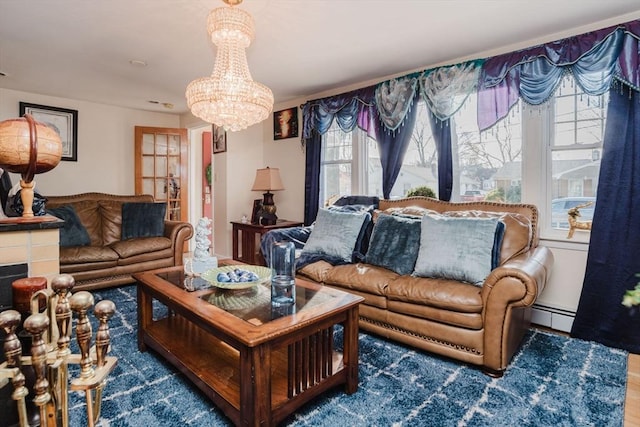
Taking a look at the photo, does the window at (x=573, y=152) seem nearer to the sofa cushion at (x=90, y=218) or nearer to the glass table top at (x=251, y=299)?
the glass table top at (x=251, y=299)

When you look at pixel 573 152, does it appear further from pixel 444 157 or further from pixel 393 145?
→ pixel 393 145

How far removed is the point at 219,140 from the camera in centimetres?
522

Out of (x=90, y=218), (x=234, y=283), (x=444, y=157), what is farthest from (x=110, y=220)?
(x=444, y=157)

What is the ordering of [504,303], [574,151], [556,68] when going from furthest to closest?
[574,151] → [556,68] → [504,303]

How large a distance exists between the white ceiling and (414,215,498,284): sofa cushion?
1450 millimetres

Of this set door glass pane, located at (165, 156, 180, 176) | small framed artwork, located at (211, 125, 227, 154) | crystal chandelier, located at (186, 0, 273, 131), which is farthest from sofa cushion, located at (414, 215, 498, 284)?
door glass pane, located at (165, 156, 180, 176)

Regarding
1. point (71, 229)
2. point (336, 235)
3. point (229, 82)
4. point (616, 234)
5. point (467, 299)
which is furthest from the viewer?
point (71, 229)

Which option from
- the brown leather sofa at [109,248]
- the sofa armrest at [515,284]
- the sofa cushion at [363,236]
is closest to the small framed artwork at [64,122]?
the brown leather sofa at [109,248]

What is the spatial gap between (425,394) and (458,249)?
3.22ft

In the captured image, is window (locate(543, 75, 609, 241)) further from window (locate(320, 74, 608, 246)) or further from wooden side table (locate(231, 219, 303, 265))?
wooden side table (locate(231, 219, 303, 265))

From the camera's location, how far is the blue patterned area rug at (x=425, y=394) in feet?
5.44

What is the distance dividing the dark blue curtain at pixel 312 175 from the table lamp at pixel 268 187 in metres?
0.35

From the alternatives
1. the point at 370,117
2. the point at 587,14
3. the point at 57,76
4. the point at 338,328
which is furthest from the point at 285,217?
the point at 587,14

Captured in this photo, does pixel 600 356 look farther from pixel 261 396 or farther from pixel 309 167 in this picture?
pixel 309 167
